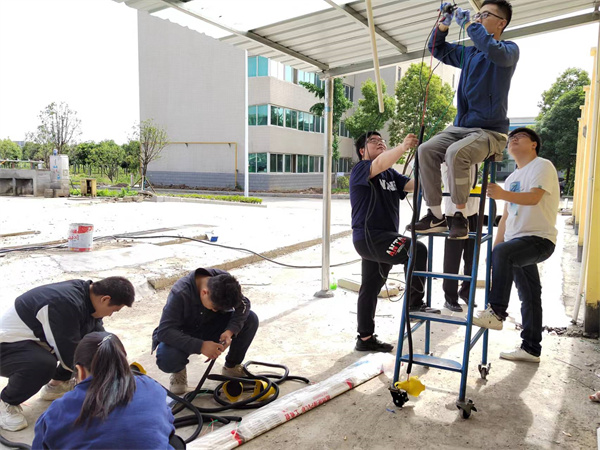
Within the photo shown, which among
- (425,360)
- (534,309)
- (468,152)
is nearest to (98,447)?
(425,360)

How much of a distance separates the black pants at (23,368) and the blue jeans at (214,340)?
66 centimetres

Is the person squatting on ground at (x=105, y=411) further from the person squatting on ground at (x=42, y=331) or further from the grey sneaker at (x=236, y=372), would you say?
the grey sneaker at (x=236, y=372)

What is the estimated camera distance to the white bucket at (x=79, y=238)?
7.66 metres

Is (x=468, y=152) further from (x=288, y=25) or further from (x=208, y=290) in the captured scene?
(x=288, y=25)

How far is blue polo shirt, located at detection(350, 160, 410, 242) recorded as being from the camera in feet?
13.2

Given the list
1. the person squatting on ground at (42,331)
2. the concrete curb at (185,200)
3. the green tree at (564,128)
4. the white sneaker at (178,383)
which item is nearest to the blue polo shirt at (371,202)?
the white sneaker at (178,383)

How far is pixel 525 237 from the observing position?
367 cm

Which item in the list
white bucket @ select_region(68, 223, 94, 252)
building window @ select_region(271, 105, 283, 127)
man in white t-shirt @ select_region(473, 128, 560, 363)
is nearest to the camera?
man in white t-shirt @ select_region(473, 128, 560, 363)

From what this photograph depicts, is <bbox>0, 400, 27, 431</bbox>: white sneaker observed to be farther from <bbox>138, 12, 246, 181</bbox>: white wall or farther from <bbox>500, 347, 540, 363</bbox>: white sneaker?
<bbox>138, 12, 246, 181</bbox>: white wall

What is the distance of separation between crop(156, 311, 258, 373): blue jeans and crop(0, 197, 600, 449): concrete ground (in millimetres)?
387

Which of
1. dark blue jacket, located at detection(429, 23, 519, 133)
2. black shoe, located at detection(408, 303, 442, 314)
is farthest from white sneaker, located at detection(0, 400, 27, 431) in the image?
dark blue jacket, located at detection(429, 23, 519, 133)

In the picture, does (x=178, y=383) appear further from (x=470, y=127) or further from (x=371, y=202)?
(x=470, y=127)

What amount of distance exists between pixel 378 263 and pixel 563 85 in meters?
39.5

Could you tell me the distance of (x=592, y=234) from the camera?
14.7 feet
